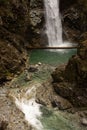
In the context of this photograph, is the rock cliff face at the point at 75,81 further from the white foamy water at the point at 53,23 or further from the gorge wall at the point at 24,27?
the white foamy water at the point at 53,23

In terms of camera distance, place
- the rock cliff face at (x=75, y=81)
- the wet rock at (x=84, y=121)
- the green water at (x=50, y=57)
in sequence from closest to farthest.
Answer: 1. the wet rock at (x=84, y=121)
2. the rock cliff face at (x=75, y=81)
3. the green water at (x=50, y=57)

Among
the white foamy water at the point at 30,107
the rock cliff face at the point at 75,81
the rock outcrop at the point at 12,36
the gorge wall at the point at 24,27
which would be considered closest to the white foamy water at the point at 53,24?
the gorge wall at the point at 24,27

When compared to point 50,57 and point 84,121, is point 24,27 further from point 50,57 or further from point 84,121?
point 84,121

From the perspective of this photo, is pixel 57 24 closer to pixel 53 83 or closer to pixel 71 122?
pixel 53 83

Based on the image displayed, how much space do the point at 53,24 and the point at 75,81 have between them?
1413 cm

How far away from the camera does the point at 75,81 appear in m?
21.0

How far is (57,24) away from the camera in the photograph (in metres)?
33.9

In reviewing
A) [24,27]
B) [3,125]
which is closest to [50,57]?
[24,27]

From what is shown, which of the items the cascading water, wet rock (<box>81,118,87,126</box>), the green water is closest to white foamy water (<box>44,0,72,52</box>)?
the cascading water

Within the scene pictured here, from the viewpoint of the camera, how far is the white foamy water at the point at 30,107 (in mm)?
18984

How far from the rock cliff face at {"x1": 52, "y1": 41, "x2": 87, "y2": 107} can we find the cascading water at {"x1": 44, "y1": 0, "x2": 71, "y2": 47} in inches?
457

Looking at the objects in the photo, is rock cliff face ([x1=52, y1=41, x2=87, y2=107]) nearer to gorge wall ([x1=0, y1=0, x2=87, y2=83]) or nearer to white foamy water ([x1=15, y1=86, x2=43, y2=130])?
white foamy water ([x1=15, y1=86, x2=43, y2=130])

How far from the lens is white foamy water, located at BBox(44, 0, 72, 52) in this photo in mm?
33131

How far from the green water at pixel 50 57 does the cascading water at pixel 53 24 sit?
3.08 m
